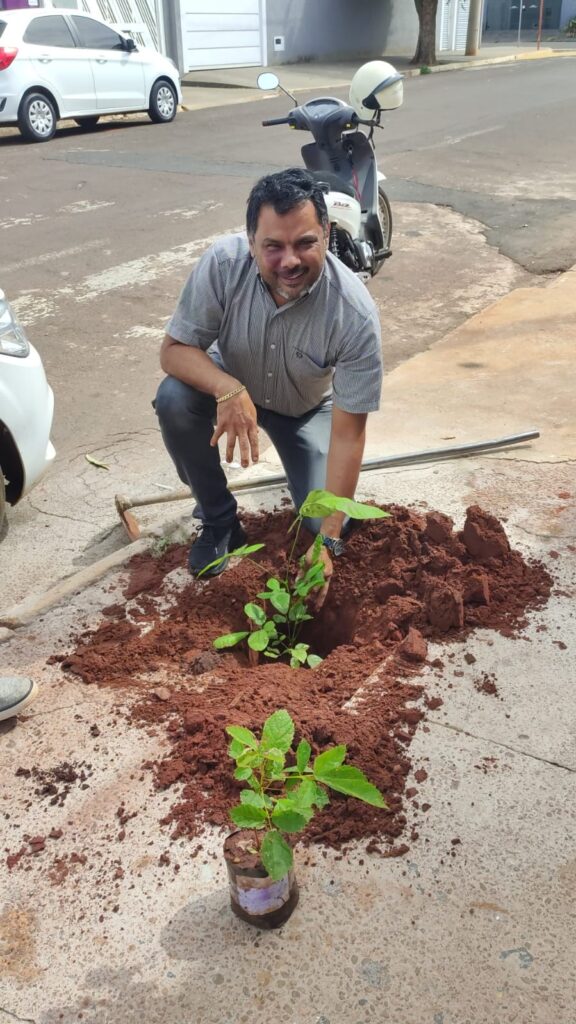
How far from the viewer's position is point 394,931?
1.87 m

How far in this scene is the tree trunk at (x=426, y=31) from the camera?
1011 inches

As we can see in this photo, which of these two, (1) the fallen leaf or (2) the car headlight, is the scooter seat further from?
(2) the car headlight

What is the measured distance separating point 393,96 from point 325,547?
455cm

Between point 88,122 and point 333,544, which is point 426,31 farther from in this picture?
point 333,544

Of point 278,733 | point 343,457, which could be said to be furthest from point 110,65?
point 278,733

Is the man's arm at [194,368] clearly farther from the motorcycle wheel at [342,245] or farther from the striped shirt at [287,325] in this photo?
the motorcycle wheel at [342,245]

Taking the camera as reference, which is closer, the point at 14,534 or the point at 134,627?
the point at 134,627

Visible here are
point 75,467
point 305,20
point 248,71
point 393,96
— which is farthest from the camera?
point 305,20

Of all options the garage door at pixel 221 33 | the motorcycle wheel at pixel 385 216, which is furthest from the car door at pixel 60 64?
the garage door at pixel 221 33

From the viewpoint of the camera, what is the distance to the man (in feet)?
8.99

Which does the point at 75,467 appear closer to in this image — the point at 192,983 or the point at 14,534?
the point at 14,534

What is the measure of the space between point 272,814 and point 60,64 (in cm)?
1327

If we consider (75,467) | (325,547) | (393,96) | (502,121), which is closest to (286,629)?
(325,547)

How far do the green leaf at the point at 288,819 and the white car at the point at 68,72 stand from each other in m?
12.5
